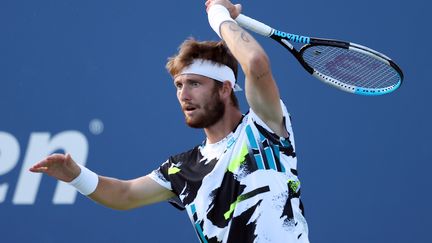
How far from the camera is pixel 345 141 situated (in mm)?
5352

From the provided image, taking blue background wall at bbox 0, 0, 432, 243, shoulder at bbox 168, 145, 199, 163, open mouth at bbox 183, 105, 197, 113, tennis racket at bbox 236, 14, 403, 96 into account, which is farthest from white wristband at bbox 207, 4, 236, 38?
blue background wall at bbox 0, 0, 432, 243

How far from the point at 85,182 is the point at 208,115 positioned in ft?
1.85

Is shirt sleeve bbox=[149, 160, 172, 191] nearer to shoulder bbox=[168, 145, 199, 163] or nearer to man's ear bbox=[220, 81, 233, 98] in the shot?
shoulder bbox=[168, 145, 199, 163]

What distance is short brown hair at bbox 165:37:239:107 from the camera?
154 inches

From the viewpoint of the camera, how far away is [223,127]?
12.5 ft

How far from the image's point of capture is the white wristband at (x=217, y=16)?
3691 mm

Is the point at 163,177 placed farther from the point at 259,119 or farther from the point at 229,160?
the point at 259,119

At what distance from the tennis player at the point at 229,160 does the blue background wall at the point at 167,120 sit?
142 centimetres

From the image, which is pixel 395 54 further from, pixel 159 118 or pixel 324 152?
pixel 159 118

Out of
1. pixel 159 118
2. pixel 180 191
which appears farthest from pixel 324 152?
pixel 180 191

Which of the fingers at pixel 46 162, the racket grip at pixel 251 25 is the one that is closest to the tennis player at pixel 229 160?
the fingers at pixel 46 162

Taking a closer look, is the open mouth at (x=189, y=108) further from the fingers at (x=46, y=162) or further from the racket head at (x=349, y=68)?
the racket head at (x=349, y=68)

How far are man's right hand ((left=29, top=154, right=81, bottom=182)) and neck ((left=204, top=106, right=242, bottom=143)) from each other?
542 mm

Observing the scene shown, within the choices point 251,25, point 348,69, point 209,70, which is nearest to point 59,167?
point 209,70
